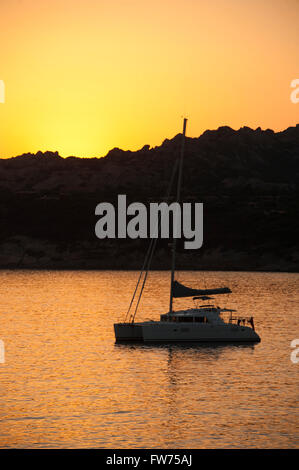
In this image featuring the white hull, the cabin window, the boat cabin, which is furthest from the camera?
the cabin window

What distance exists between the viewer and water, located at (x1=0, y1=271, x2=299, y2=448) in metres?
30.9

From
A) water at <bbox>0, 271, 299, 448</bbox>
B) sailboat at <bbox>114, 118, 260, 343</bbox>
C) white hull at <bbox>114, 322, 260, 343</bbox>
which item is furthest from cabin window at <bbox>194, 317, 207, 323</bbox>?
water at <bbox>0, 271, 299, 448</bbox>

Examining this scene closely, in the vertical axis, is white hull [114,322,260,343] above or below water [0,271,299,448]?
above

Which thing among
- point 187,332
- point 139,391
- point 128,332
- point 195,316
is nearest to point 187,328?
point 187,332

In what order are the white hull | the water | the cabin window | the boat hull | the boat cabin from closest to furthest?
the water < the white hull < the boat cabin < the cabin window < the boat hull

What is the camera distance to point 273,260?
7608 inches

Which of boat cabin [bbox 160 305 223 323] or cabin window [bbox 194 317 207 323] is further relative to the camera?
cabin window [bbox 194 317 207 323]

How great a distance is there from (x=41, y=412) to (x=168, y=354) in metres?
18.1

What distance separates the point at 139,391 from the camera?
132 feet

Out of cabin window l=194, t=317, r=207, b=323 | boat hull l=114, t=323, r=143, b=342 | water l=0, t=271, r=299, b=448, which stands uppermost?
cabin window l=194, t=317, r=207, b=323

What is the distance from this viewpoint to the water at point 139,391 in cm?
3094

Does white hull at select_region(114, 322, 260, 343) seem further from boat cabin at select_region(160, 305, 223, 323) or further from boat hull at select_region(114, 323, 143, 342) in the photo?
boat cabin at select_region(160, 305, 223, 323)

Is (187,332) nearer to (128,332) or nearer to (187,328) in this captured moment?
(187,328)
